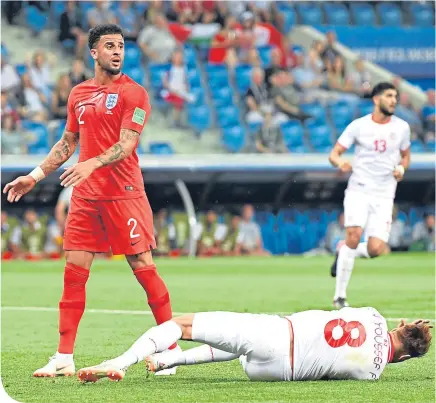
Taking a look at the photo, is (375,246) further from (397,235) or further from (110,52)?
(397,235)

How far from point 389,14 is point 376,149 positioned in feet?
66.8

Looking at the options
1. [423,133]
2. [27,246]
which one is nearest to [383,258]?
[423,133]

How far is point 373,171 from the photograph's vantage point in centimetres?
1345

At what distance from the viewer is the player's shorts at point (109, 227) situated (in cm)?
786

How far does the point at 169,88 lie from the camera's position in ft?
86.5

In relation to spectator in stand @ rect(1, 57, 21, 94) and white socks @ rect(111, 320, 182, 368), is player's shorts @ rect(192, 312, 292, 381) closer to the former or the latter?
white socks @ rect(111, 320, 182, 368)

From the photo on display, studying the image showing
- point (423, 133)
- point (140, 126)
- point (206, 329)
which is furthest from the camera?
point (423, 133)

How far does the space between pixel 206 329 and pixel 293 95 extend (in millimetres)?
20801

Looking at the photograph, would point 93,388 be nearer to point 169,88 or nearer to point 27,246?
point 27,246

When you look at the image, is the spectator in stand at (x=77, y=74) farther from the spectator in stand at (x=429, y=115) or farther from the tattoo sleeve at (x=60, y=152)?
the tattoo sleeve at (x=60, y=152)

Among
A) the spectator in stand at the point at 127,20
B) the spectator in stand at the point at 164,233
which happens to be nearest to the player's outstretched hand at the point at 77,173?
the spectator in stand at the point at 164,233

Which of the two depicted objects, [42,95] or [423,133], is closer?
[42,95]

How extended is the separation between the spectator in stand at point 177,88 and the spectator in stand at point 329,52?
3663 millimetres

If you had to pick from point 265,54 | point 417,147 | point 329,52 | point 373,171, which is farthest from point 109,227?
point 329,52
